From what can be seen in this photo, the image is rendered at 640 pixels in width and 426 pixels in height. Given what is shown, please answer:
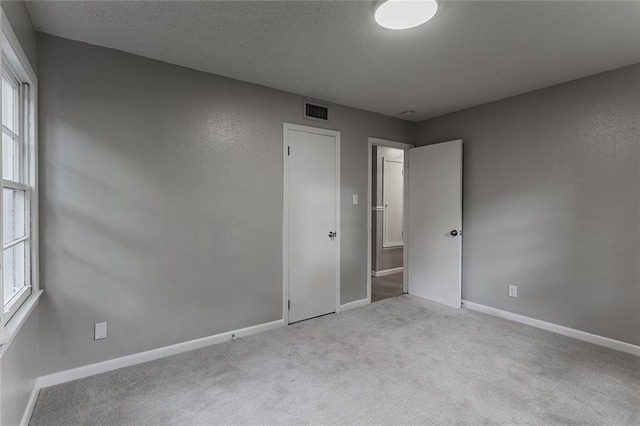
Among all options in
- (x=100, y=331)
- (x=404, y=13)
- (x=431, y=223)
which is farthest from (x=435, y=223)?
(x=100, y=331)

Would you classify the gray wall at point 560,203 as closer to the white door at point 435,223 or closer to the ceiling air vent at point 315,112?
the white door at point 435,223

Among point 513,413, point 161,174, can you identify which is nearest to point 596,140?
point 513,413

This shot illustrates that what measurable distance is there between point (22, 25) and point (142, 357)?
2.33 meters

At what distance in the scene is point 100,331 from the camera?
241 centimetres

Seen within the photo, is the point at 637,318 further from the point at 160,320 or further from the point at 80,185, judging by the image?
the point at 80,185

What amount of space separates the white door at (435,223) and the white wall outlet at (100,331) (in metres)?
3.49

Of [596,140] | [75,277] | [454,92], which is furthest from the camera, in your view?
[454,92]

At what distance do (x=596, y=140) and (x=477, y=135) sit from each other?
112cm

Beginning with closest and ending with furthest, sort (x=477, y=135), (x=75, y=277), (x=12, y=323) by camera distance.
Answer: (x=12, y=323) < (x=75, y=277) < (x=477, y=135)

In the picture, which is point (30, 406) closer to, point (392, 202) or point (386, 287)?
point (386, 287)

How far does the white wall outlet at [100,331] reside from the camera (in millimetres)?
2393

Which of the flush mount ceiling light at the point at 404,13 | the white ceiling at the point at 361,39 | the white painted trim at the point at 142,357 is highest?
the white ceiling at the point at 361,39

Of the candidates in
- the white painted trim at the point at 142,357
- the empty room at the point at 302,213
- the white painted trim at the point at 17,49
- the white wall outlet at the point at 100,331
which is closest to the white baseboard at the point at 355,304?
the empty room at the point at 302,213

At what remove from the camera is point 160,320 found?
2.65 meters
